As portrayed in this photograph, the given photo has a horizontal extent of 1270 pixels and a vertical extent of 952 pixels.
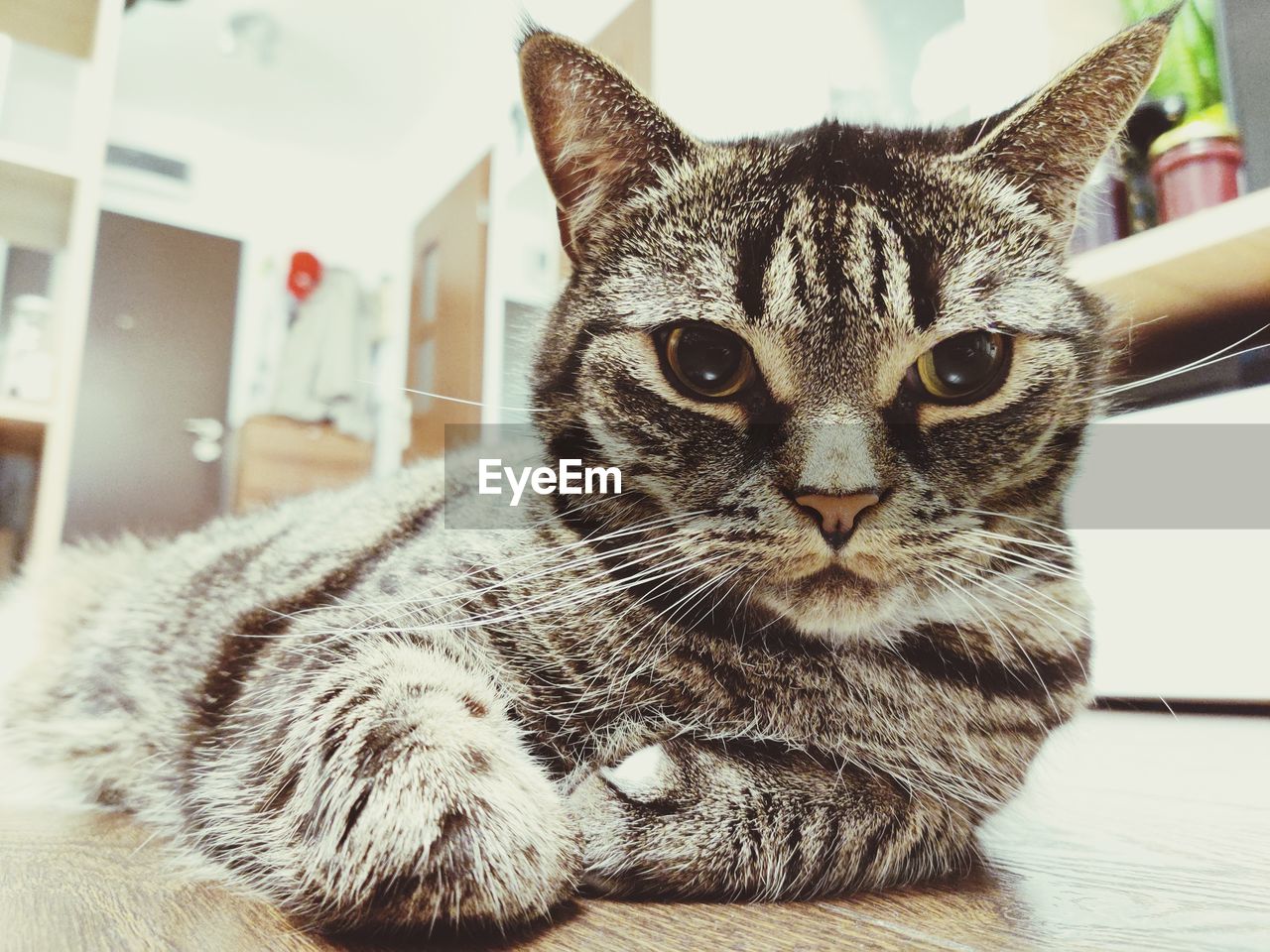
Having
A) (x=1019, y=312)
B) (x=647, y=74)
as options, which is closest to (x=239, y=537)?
(x=1019, y=312)

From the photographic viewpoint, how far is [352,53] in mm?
3230

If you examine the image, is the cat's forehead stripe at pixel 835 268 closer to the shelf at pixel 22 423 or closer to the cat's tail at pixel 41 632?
the cat's tail at pixel 41 632

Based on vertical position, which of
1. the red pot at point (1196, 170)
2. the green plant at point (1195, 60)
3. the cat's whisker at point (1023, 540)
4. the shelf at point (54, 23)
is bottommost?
the cat's whisker at point (1023, 540)

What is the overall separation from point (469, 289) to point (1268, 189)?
2408 mm

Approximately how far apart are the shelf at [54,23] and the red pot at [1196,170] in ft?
6.20

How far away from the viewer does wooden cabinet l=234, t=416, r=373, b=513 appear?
11.0ft

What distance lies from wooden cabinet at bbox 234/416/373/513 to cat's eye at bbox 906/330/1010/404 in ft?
9.73

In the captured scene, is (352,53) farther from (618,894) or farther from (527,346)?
(618,894)

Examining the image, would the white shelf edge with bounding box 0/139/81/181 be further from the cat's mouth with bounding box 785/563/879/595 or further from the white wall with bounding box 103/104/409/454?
the white wall with bounding box 103/104/409/454

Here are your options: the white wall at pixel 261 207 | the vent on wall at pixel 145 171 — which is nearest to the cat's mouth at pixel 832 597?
the white wall at pixel 261 207

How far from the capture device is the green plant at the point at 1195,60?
1.07 meters

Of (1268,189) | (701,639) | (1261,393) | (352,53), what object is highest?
(352,53)

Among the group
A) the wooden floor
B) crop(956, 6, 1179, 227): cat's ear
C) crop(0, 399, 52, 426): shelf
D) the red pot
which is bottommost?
the wooden floor

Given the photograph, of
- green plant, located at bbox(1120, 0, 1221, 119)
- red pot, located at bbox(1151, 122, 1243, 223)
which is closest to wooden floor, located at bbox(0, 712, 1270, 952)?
red pot, located at bbox(1151, 122, 1243, 223)
